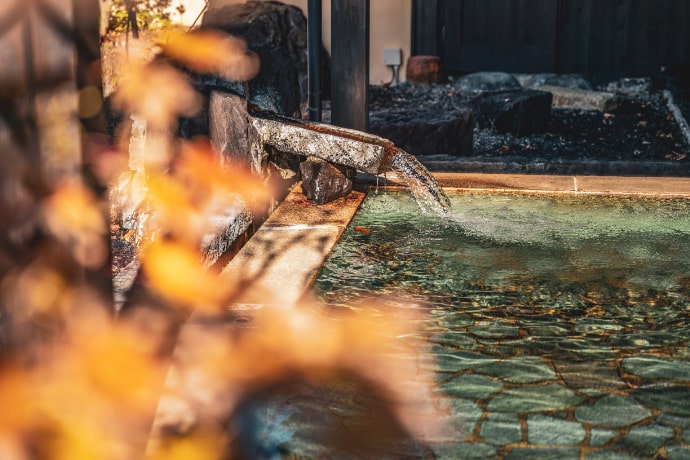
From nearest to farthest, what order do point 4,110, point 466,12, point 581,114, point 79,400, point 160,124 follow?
point 4,110, point 79,400, point 160,124, point 581,114, point 466,12

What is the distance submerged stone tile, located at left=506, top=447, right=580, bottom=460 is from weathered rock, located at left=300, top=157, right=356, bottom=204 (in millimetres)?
3279

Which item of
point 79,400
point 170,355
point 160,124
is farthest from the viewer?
point 160,124

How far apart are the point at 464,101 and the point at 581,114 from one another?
1542 millimetres

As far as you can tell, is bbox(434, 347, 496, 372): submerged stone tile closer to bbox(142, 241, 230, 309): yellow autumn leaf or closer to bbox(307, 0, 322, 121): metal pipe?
bbox(142, 241, 230, 309): yellow autumn leaf

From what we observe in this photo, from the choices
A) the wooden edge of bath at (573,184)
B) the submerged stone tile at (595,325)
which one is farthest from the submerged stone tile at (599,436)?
the wooden edge of bath at (573,184)

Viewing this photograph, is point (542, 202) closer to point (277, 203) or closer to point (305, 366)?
point (277, 203)

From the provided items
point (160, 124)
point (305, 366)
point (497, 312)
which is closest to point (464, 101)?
point (160, 124)

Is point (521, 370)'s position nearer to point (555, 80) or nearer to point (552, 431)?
point (552, 431)

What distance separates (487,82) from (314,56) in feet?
18.2

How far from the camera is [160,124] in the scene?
20.4 feet

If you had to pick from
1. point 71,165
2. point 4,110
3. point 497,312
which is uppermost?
point 4,110

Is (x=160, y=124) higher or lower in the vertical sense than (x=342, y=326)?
higher

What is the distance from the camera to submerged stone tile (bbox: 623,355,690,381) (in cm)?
304

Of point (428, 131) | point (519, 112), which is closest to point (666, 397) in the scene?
point (428, 131)
